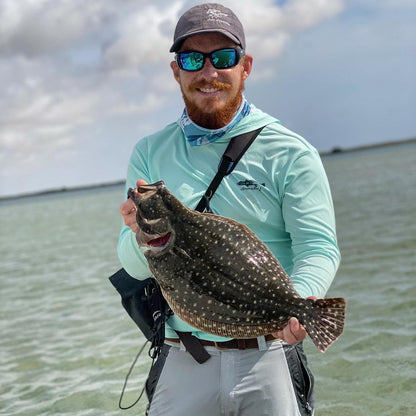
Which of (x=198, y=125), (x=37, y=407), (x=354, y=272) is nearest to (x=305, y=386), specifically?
(x=198, y=125)

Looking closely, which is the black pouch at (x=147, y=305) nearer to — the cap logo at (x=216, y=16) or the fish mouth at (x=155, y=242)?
the fish mouth at (x=155, y=242)

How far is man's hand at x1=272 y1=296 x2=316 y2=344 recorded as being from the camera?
2930 mm

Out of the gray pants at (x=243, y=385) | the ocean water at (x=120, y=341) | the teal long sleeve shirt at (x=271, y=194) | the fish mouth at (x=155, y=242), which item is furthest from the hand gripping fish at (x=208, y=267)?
the ocean water at (x=120, y=341)

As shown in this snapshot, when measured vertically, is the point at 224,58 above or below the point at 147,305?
above

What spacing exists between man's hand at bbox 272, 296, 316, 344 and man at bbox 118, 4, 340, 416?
0.45m

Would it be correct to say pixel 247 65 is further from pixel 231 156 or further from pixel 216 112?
pixel 231 156

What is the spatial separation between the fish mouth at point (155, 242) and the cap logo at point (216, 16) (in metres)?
1.30

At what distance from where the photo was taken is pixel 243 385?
3.49 meters

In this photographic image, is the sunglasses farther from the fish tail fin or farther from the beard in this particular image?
the fish tail fin

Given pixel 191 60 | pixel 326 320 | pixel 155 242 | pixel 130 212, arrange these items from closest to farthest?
pixel 326 320 → pixel 155 242 → pixel 130 212 → pixel 191 60

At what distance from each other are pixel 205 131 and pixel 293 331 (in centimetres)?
130

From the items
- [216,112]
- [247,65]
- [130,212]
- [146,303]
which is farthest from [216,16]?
[146,303]

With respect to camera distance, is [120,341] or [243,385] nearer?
[243,385]

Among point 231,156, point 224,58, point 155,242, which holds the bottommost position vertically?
point 155,242
